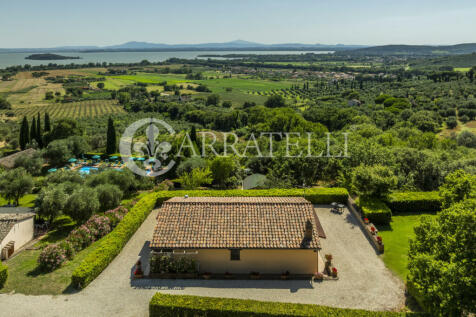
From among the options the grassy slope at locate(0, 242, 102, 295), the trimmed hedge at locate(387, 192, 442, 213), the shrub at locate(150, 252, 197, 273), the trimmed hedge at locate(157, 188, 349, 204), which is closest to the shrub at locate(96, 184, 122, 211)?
the trimmed hedge at locate(157, 188, 349, 204)

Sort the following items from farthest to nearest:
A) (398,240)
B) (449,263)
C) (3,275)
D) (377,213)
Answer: (377,213) < (398,240) < (3,275) < (449,263)

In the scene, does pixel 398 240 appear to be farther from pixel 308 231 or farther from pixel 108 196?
pixel 108 196

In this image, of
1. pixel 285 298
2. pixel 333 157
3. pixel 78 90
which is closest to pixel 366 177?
pixel 333 157

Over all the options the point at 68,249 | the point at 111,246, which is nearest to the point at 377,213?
the point at 111,246

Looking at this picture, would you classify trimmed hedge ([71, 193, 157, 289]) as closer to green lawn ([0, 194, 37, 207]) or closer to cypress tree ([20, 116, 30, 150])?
green lawn ([0, 194, 37, 207])

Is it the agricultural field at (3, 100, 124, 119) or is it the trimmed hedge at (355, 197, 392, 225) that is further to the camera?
the agricultural field at (3, 100, 124, 119)
